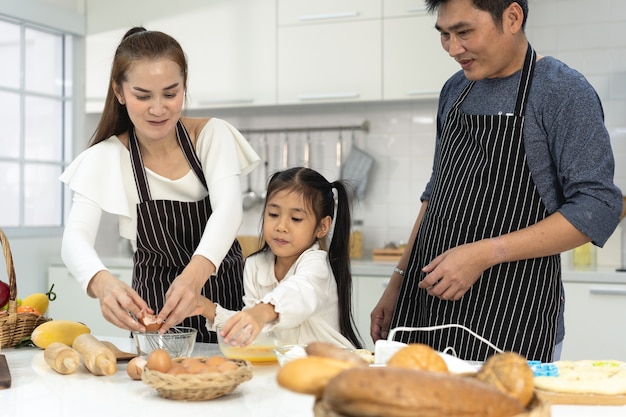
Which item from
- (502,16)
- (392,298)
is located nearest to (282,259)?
(392,298)

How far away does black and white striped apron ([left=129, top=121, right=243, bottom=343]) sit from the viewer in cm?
200

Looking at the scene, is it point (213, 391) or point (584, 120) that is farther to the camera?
point (584, 120)

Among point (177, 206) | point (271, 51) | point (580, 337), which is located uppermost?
point (271, 51)

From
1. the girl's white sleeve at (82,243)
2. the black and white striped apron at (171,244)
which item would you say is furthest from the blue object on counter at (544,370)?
the black and white striped apron at (171,244)

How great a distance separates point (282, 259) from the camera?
2.10m

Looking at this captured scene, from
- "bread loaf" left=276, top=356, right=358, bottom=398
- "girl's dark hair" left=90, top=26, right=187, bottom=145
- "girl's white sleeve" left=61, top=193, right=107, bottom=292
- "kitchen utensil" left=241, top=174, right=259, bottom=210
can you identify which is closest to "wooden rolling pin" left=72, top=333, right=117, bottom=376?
"girl's white sleeve" left=61, top=193, right=107, bottom=292

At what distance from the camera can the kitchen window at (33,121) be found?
12.9ft

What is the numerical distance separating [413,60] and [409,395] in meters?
3.10

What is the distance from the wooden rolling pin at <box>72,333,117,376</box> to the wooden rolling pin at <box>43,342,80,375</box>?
0.07ft

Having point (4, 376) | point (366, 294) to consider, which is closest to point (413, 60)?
point (366, 294)

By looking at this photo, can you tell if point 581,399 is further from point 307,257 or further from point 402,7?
point 402,7

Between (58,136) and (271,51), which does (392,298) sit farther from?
(58,136)

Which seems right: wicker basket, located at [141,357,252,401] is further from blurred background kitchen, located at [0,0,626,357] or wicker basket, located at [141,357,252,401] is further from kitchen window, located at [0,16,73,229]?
kitchen window, located at [0,16,73,229]

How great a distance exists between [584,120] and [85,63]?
10.7 ft
